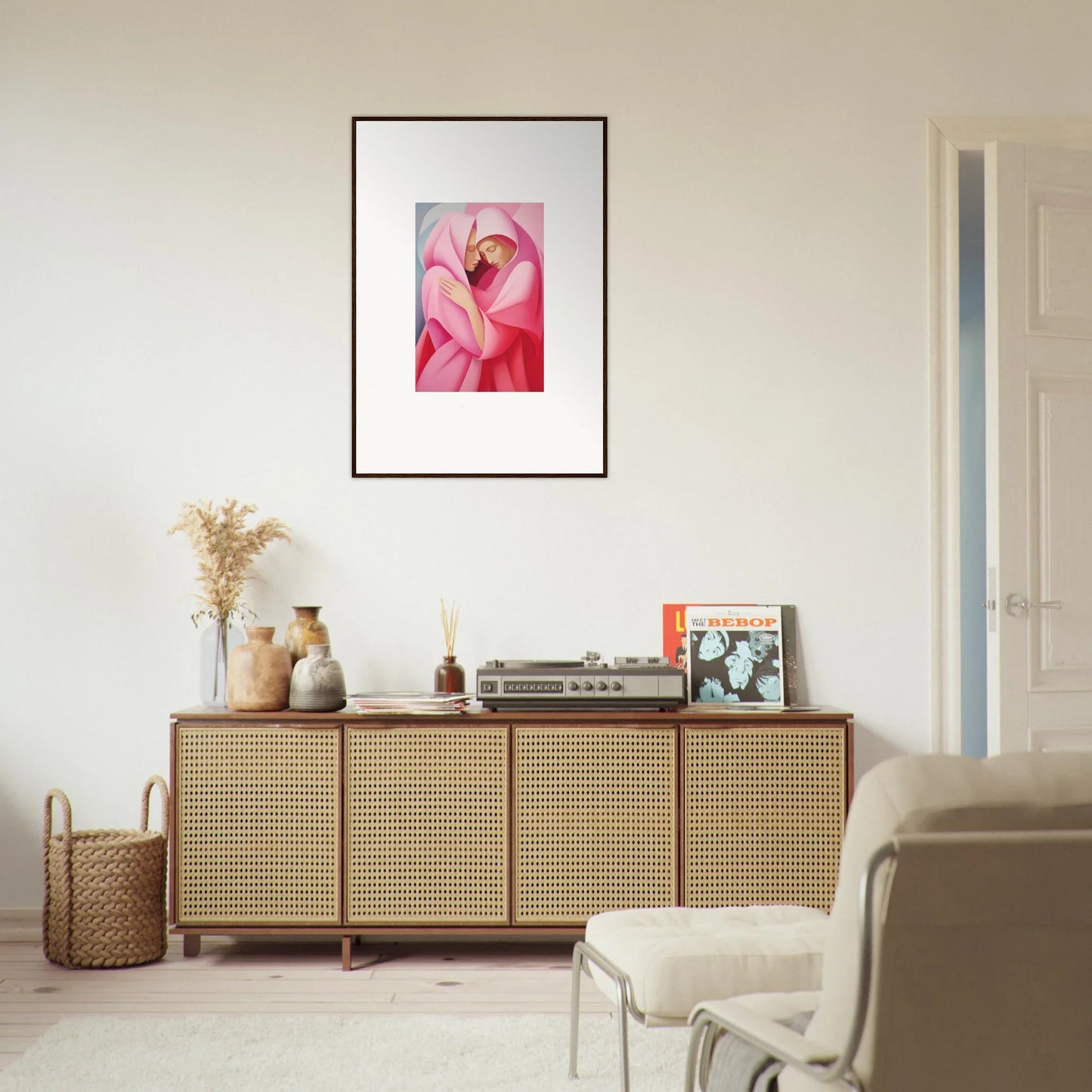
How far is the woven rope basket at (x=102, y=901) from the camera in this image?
3.35 m

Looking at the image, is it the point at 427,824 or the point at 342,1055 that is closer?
the point at 342,1055

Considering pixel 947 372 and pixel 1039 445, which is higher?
pixel 947 372

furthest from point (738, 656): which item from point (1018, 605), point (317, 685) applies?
point (317, 685)

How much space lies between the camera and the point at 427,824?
3.36 metres

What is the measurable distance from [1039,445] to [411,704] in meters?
2.14

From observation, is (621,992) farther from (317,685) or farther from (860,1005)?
(317,685)

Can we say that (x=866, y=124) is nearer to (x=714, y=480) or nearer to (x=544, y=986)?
(x=714, y=480)

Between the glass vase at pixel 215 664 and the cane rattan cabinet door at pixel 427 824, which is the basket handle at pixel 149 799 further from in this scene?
the cane rattan cabinet door at pixel 427 824

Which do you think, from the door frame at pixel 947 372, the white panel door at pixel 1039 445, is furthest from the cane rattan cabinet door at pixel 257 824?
the white panel door at pixel 1039 445

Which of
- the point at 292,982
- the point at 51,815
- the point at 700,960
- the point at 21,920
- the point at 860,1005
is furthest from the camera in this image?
the point at 21,920

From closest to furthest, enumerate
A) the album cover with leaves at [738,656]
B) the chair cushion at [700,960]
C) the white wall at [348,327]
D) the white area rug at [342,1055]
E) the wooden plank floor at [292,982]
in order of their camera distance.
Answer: the chair cushion at [700,960], the white area rug at [342,1055], the wooden plank floor at [292,982], the album cover with leaves at [738,656], the white wall at [348,327]

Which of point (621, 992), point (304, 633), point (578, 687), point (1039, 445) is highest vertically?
point (1039, 445)

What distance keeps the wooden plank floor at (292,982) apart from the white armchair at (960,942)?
1762 millimetres

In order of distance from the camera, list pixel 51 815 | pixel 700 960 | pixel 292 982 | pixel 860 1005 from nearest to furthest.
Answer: pixel 860 1005
pixel 700 960
pixel 292 982
pixel 51 815
